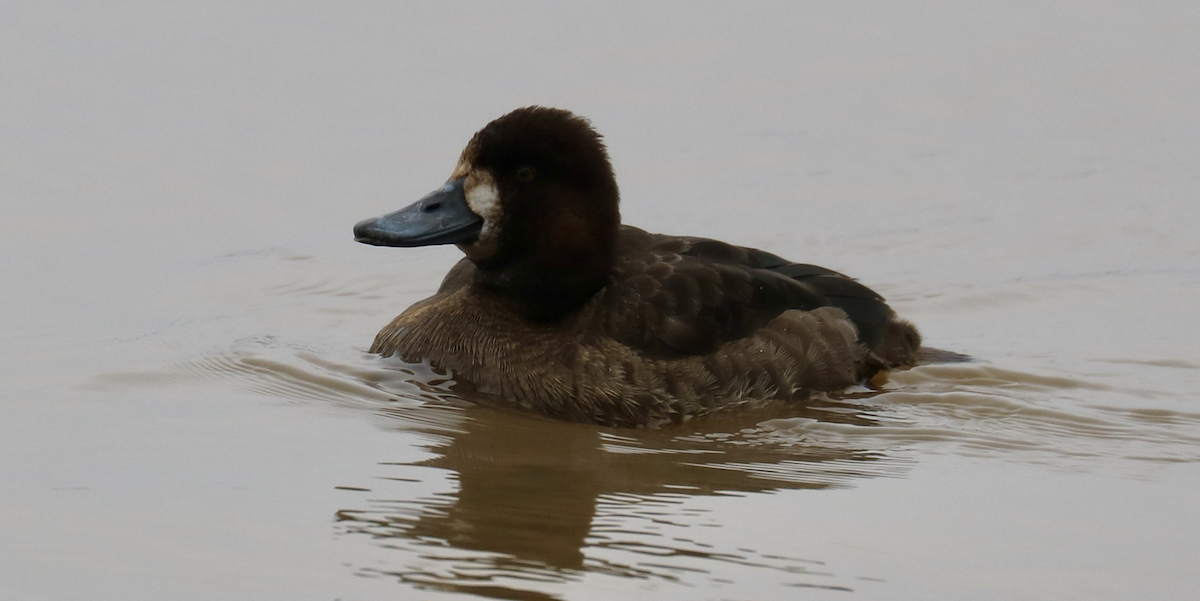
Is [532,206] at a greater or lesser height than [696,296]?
greater

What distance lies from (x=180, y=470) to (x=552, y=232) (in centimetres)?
196

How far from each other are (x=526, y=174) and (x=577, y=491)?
5.70 ft

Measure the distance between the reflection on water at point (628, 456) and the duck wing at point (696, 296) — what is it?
0.35 metres

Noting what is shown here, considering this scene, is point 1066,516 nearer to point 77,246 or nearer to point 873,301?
point 873,301

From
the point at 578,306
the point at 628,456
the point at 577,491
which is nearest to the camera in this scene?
the point at 577,491

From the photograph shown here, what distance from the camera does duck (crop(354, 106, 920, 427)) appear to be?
6.44m

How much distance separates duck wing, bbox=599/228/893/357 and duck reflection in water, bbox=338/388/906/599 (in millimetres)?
387

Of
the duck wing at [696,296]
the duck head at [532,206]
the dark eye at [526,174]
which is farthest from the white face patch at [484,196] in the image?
the duck wing at [696,296]

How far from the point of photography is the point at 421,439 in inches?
228

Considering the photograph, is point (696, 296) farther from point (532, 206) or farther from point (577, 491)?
point (577, 491)

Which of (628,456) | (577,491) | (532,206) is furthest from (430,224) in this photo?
(577,491)

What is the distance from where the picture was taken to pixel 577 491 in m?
5.24

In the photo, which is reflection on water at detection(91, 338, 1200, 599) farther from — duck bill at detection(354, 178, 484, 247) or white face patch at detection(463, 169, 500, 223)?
white face patch at detection(463, 169, 500, 223)

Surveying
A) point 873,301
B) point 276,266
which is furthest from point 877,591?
point 276,266
